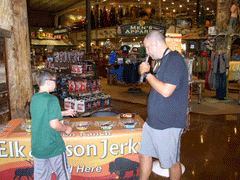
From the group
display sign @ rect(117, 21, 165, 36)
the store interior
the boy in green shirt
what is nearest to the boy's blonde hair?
the boy in green shirt

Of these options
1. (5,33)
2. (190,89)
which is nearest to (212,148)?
(190,89)

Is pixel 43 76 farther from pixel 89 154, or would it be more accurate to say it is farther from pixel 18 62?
pixel 18 62

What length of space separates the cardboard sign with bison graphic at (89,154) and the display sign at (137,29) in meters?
8.49

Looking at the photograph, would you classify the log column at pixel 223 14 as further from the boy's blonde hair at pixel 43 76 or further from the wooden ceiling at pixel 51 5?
the wooden ceiling at pixel 51 5

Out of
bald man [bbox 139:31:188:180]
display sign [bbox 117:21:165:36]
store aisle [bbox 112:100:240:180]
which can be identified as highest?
display sign [bbox 117:21:165:36]

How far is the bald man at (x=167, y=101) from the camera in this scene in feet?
6.54

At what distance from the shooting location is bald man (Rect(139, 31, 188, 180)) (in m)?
1.99

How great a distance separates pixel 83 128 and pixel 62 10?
18.6 meters

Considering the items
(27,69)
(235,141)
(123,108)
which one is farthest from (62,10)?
(235,141)

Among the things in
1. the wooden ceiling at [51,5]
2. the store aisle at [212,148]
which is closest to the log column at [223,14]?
the store aisle at [212,148]

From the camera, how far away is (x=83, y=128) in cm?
257

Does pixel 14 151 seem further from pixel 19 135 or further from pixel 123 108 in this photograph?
pixel 123 108

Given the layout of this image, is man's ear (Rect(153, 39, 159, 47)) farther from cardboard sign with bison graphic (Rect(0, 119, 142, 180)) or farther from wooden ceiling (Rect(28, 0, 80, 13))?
wooden ceiling (Rect(28, 0, 80, 13))

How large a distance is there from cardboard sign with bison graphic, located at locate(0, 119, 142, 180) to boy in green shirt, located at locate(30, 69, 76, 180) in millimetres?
405
